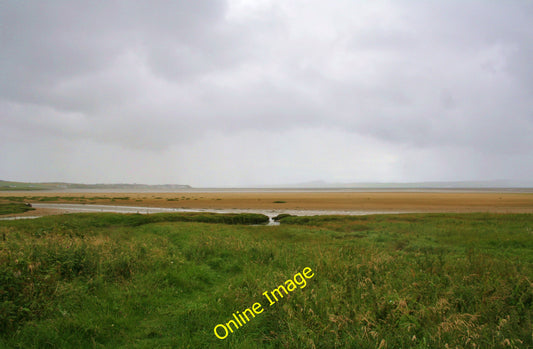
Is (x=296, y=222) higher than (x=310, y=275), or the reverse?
(x=310, y=275)

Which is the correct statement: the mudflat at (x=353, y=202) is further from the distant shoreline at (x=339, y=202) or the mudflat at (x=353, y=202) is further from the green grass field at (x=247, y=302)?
the green grass field at (x=247, y=302)

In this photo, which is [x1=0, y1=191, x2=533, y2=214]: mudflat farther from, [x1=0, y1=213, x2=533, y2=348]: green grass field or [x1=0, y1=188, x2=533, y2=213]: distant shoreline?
[x1=0, y1=213, x2=533, y2=348]: green grass field

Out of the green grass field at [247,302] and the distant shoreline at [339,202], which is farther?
the distant shoreline at [339,202]

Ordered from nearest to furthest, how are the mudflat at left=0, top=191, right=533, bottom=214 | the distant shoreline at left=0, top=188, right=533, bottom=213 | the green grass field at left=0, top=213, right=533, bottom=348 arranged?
the green grass field at left=0, top=213, right=533, bottom=348, the mudflat at left=0, top=191, right=533, bottom=214, the distant shoreline at left=0, top=188, right=533, bottom=213

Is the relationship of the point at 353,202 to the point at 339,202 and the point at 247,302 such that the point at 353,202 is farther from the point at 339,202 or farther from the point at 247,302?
the point at 247,302

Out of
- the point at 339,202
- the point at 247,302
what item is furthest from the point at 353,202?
the point at 247,302

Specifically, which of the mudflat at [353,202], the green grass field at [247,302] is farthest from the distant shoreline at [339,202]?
the green grass field at [247,302]

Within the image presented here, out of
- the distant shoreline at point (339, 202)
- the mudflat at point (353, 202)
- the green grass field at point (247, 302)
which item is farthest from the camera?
the distant shoreline at point (339, 202)

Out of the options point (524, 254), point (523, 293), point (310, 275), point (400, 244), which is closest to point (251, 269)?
point (310, 275)

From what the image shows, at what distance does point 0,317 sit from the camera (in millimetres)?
5586

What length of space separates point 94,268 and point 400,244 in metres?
16.0

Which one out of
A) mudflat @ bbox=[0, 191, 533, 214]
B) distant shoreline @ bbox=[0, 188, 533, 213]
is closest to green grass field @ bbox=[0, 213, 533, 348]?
distant shoreline @ bbox=[0, 188, 533, 213]

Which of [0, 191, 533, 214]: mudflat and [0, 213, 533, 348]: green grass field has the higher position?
[0, 213, 533, 348]: green grass field

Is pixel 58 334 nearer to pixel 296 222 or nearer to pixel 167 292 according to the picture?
pixel 167 292
